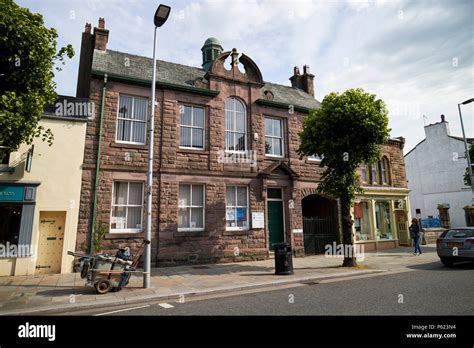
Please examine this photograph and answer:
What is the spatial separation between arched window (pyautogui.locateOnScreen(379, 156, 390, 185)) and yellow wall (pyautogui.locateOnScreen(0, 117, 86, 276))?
1897 centimetres

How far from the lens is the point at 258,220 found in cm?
1476

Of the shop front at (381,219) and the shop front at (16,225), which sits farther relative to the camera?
the shop front at (381,219)

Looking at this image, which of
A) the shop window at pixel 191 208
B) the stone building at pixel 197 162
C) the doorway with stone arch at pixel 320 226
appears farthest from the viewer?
the doorway with stone arch at pixel 320 226

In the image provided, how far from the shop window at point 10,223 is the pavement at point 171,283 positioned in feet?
4.90

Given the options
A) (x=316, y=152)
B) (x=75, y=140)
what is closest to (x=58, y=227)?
(x=75, y=140)

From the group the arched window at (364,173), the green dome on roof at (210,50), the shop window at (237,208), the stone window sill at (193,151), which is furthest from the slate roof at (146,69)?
the shop window at (237,208)

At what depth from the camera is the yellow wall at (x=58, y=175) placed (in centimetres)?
1123

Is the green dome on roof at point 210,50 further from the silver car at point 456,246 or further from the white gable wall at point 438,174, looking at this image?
the white gable wall at point 438,174

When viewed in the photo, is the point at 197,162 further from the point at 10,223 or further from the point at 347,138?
the point at 10,223

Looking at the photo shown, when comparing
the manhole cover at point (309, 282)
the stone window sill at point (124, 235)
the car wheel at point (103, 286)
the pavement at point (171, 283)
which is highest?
the stone window sill at point (124, 235)

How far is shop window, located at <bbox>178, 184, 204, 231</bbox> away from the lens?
13563mm

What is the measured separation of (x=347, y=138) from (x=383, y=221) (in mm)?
10532

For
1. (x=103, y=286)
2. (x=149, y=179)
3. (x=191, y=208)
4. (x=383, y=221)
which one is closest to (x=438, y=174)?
(x=383, y=221)
